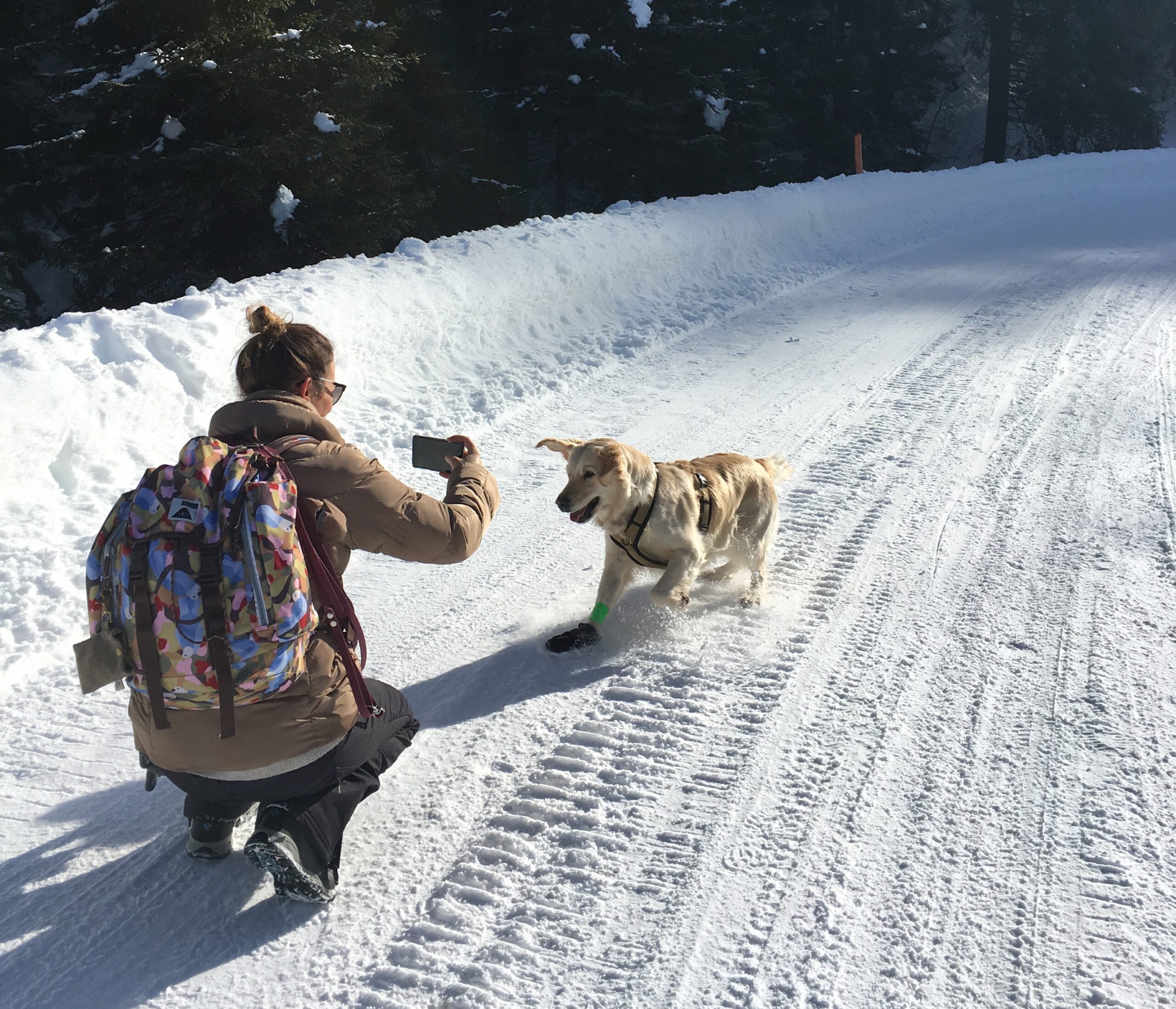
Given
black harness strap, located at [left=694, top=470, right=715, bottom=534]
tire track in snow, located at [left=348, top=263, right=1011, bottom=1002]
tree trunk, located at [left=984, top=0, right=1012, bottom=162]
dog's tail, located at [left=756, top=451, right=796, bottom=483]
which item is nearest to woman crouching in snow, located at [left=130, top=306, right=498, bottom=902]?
tire track in snow, located at [left=348, top=263, right=1011, bottom=1002]

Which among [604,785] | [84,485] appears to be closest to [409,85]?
[84,485]

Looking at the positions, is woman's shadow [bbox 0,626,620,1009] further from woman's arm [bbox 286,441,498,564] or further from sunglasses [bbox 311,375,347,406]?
sunglasses [bbox 311,375,347,406]

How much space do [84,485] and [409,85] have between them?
1413cm

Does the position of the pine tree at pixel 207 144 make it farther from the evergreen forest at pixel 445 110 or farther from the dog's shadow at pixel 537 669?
the dog's shadow at pixel 537 669

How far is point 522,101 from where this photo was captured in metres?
20.3

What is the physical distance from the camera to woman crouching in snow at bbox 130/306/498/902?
106 inches

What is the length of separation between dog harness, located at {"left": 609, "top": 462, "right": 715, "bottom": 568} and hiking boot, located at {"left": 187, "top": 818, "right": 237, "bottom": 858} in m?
2.03

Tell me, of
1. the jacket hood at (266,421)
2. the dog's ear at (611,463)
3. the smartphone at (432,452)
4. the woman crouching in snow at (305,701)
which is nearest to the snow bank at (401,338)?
the woman crouching in snow at (305,701)

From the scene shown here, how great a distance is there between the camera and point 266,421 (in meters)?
2.72

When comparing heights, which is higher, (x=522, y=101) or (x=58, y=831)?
(x=522, y=101)

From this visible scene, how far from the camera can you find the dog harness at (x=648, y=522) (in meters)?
4.28

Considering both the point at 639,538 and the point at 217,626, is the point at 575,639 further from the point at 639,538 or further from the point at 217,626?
the point at 217,626

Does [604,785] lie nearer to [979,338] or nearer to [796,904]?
[796,904]

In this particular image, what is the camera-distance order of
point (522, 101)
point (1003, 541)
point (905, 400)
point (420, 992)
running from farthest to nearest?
point (522, 101) → point (905, 400) → point (1003, 541) → point (420, 992)
